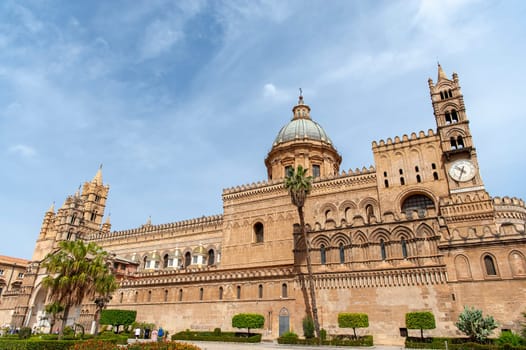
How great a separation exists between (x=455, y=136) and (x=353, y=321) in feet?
63.6

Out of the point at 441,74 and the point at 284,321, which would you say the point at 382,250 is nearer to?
the point at 284,321

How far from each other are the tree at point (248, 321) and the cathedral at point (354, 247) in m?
1.01

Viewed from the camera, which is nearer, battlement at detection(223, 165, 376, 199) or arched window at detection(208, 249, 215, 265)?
battlement at detection(223, 165, 376, 199)

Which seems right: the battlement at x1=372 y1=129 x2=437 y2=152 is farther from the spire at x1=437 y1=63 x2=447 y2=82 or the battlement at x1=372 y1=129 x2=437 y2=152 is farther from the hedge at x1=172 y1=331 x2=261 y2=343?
the hedge at x1=172 y1=331 x2=261 y2=343

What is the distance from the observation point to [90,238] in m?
58.1

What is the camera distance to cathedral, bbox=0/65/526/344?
2478 centimetres

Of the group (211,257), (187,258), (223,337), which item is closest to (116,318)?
(223,337)

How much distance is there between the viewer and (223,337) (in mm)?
Result: 27812

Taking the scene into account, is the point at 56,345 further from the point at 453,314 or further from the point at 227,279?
the point at 453,314

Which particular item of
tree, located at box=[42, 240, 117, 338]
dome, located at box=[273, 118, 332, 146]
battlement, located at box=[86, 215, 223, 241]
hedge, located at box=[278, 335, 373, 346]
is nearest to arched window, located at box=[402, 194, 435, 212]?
hedge, located at box=[278, 335, 373, 346]

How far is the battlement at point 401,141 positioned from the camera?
Answer: 115ft

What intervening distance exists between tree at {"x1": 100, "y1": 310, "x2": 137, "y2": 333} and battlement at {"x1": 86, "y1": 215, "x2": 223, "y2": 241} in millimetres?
15429

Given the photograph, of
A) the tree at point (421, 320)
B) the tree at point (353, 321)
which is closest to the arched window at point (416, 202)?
the tree at point (421, 320)

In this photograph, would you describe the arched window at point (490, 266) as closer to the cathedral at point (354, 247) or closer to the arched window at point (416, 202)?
the cathedral at point (354, 247)
